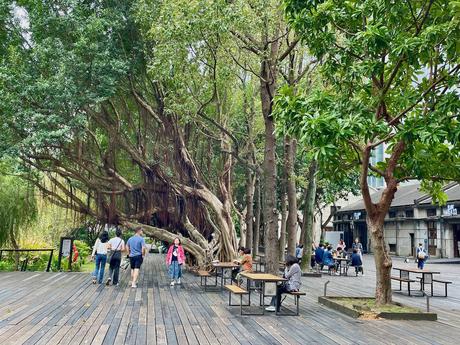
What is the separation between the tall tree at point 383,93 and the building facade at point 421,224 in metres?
22.9

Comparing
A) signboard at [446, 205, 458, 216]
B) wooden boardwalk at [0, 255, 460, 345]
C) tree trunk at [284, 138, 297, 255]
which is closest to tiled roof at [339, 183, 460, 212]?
signboard at [446, 205, 458, 216]

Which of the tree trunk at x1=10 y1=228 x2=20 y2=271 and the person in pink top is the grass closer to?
the person in pink top

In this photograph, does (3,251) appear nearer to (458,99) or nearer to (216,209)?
(216,209)

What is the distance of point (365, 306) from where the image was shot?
32.4 feet

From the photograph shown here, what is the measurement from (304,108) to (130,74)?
948cm

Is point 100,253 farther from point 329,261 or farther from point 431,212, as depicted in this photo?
point 431,212

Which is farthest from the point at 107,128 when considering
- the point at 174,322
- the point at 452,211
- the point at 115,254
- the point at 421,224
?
the point at 421,224

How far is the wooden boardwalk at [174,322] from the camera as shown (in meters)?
7.21

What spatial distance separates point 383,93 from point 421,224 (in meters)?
27.4

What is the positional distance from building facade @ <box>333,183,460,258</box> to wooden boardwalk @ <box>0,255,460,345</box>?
2104cm

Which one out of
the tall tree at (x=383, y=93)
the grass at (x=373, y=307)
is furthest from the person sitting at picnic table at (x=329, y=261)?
the tall tree at (x=383, y=93)

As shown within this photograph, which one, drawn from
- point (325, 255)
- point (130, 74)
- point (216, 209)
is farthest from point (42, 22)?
point (325, 255)

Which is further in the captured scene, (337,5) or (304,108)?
(337,5)

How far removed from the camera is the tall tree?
330 inches
